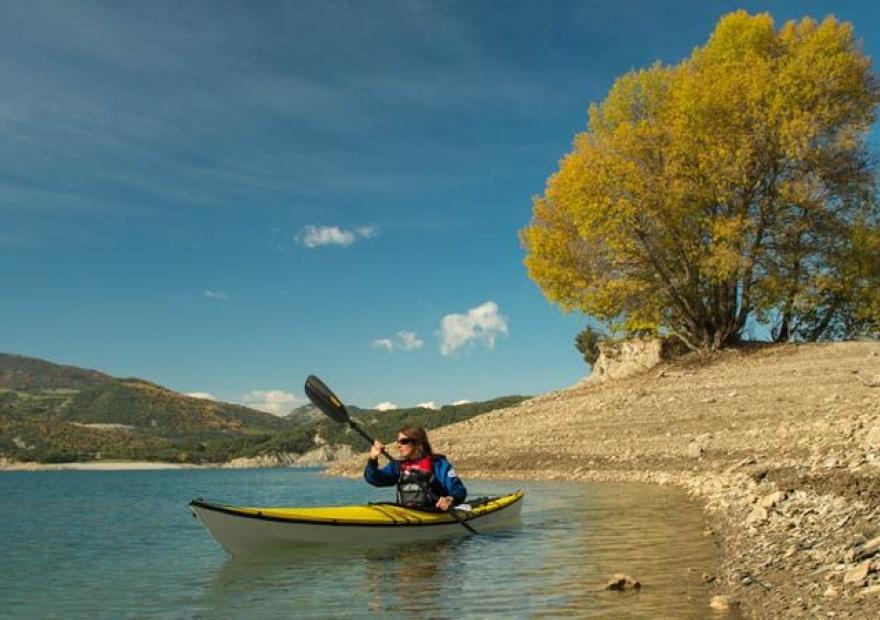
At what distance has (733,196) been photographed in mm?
32031

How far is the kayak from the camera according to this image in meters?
11.1

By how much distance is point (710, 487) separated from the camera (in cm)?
1698

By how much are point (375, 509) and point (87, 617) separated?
16.7 feet

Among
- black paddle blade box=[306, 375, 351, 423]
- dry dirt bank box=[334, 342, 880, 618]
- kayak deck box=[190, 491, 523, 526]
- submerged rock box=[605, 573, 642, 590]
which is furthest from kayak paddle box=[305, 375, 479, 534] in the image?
submerged rock box=[605, 573, 642, 590]

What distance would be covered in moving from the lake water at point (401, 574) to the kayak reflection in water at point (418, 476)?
2.83 ft

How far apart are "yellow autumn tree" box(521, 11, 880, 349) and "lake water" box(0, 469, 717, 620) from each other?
16.9 meters

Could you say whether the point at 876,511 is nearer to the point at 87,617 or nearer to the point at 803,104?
the point at 87,617

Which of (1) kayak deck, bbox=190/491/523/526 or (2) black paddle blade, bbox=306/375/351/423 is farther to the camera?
(2) black paddle blade, bbox=306/375/351/423

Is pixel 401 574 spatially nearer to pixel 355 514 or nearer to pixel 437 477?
pixel 355 514

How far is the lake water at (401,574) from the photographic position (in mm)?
7934

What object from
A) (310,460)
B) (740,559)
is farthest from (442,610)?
(310,460)

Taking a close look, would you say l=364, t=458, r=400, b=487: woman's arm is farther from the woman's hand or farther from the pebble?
the pebble

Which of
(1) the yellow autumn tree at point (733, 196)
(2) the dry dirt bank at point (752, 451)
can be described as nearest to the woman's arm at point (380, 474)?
(2) the dry dirt bank at point (752, 451)

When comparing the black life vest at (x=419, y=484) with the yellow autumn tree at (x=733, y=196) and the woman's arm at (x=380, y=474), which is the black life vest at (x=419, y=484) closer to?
the woman's arm at (x=380, y=474)
